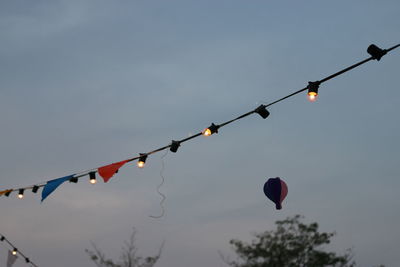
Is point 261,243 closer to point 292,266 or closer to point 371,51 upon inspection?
point 292,266

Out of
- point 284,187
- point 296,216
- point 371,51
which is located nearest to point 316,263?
point 296,216

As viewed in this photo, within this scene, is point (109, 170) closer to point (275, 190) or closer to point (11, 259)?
point (275, 190)

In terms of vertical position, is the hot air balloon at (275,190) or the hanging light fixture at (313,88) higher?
the hot air balloon at (275,190)

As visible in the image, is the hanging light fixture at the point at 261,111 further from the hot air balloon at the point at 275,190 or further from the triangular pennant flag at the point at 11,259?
the triangular pennant flag at the point at 11,259

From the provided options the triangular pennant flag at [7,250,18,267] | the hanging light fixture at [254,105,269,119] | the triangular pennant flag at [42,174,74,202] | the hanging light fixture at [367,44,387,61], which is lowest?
the hanging light fixture at [367,44,387,61]

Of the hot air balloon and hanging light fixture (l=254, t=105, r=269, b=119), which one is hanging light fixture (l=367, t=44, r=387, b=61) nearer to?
hanging light fixture (l=254, t=105, r=269, b=119)

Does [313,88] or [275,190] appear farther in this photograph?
[275,190]

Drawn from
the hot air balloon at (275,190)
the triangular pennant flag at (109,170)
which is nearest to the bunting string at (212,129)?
the triangular pennant flag at (109,170)

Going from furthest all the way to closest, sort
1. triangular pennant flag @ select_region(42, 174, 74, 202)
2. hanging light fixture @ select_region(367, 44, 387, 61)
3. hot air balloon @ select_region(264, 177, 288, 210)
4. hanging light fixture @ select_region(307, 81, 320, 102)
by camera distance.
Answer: hot air balloon @ select_region(264, 177, 288, 210) < triangular pennant flag @ select_region(42, 174, 74, 202) < hanging light fixture @ select_region(307, 81, 320, 102) < hanging light fixture @ select_region(367, 44, 387, 61)

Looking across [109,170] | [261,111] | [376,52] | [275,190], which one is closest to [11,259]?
[109,170]

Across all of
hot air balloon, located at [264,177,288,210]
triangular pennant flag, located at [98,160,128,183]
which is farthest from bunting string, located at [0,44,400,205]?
hot air balloon, located at [264,177,288,210]

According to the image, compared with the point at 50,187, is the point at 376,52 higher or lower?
lower

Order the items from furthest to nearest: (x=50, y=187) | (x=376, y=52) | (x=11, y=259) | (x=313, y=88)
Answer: (x=11, y=259) → (x=50, y=187) → (x=313, y=88) → (x=376, y=52)

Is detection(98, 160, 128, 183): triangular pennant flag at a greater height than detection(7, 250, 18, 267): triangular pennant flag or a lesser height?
lesser
